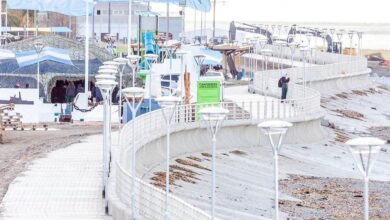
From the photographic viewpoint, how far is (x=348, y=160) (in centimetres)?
4794

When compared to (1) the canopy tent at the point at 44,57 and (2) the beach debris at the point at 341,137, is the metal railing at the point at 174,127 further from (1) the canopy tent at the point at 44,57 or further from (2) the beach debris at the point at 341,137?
(1) the canopy tent at the point at 44,57

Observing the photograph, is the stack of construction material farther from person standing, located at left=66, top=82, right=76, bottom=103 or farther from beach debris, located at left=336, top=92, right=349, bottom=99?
beach debris, located at left=336, top=92, right=349, bottom=99

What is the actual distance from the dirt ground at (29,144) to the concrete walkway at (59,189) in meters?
0.34

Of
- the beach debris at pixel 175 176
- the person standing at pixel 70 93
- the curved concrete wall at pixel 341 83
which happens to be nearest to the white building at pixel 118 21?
the curved concrete wall at pixel 341 83

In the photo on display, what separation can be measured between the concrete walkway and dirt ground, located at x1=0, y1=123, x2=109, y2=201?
1.12ft

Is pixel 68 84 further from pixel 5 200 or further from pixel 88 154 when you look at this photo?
pixel 5 200

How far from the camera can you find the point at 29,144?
144ft

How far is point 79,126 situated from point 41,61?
747 centimetres

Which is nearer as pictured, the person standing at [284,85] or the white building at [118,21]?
the person standing at [284,85]

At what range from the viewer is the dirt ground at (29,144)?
117 feet

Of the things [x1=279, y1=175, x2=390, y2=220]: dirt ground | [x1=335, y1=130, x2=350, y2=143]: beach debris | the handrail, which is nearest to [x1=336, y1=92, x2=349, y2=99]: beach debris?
the handrail

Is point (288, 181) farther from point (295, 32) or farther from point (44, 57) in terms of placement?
point (295, 32)

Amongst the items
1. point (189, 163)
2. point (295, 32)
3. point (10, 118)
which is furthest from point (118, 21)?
point (189, 163)

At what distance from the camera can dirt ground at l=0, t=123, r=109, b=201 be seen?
35688 millimetres
